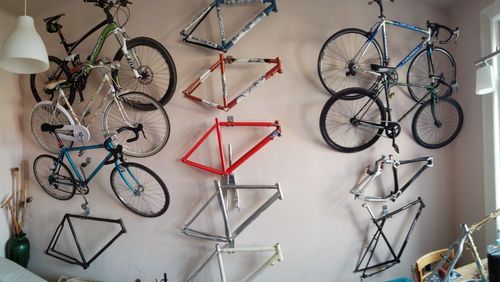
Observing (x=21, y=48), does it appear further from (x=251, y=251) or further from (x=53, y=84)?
(x=251, y=251)

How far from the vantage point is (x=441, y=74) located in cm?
218

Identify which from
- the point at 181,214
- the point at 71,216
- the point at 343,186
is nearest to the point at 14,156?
the point at 71,216

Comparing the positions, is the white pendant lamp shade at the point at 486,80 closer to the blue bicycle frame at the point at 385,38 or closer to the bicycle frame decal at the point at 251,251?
the blue bicycle frame at the point at 385,38

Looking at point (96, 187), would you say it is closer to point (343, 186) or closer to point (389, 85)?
point (343, 186)

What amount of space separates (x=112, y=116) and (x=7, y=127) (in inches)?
41.0

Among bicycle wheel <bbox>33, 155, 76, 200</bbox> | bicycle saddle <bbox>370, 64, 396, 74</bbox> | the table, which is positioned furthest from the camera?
bicycle wheel <bbox>33, 155, 76, 200</bbox>

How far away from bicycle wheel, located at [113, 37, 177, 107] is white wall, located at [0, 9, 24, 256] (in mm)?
1102

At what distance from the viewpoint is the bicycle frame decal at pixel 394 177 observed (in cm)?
211

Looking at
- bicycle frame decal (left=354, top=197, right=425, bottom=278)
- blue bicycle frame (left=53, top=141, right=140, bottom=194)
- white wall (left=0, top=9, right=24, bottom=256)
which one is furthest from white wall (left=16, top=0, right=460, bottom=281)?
white wall (left=0, top=9, right=24, bottom=256)

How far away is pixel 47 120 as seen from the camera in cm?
237

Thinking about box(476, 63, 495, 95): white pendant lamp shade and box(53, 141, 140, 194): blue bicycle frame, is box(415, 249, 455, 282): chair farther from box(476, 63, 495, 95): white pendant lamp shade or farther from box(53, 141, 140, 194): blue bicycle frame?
box(53, 141, 140, 194): blue bicycle frame

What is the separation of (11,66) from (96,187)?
1153 millimetres

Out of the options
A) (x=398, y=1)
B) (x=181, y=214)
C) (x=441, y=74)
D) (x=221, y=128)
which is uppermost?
(x=398, y=1)

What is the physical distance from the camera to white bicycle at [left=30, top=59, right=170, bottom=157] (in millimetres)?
2143
